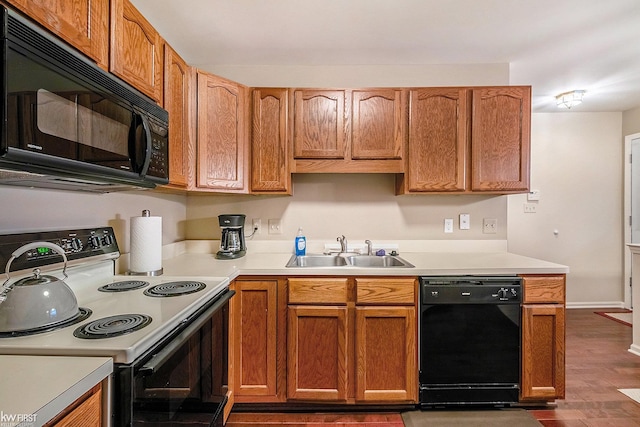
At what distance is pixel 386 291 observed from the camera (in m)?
1.88

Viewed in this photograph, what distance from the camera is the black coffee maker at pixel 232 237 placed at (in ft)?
7.32

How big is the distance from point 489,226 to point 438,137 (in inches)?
35.5

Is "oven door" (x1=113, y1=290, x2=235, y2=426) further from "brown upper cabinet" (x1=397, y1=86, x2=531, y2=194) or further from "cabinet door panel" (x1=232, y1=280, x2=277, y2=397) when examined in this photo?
"brown upper cabinet" (x1=397, y1=86, x2=531, y2=194)

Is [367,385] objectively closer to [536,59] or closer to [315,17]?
[315,17]

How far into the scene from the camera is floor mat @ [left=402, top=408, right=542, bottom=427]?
179 cm

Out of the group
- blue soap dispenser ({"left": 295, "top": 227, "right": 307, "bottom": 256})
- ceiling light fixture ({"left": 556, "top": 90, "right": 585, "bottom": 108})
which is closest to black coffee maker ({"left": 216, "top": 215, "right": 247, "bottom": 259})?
blue soap dispenser ({"left": 295, "top": 227, "right": 307, "bottom": 256})

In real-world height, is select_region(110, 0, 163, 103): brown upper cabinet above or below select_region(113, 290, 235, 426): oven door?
above

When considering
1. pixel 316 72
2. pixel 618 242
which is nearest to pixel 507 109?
pixel 316 72

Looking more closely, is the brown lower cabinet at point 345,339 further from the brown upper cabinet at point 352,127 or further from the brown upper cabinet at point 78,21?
the brown upper cabinet at point 78,21

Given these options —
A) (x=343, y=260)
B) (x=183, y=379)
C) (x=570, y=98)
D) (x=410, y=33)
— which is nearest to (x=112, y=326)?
(x=183, y=379)

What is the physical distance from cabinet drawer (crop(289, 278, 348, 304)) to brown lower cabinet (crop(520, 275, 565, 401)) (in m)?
1.11

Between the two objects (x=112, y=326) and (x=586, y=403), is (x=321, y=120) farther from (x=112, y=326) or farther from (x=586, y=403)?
(x=586, y=403)

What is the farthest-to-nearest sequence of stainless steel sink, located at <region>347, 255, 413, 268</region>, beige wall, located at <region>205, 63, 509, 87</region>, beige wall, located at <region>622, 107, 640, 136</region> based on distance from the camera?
beige wall, located at <region>622, 107, 640, 136</region> < beige wall, located at <region>205, 63, 509, 87</region> < stainless steel sink, located at <region>347, 255, 413, 268</region>

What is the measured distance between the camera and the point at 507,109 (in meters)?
2.22
